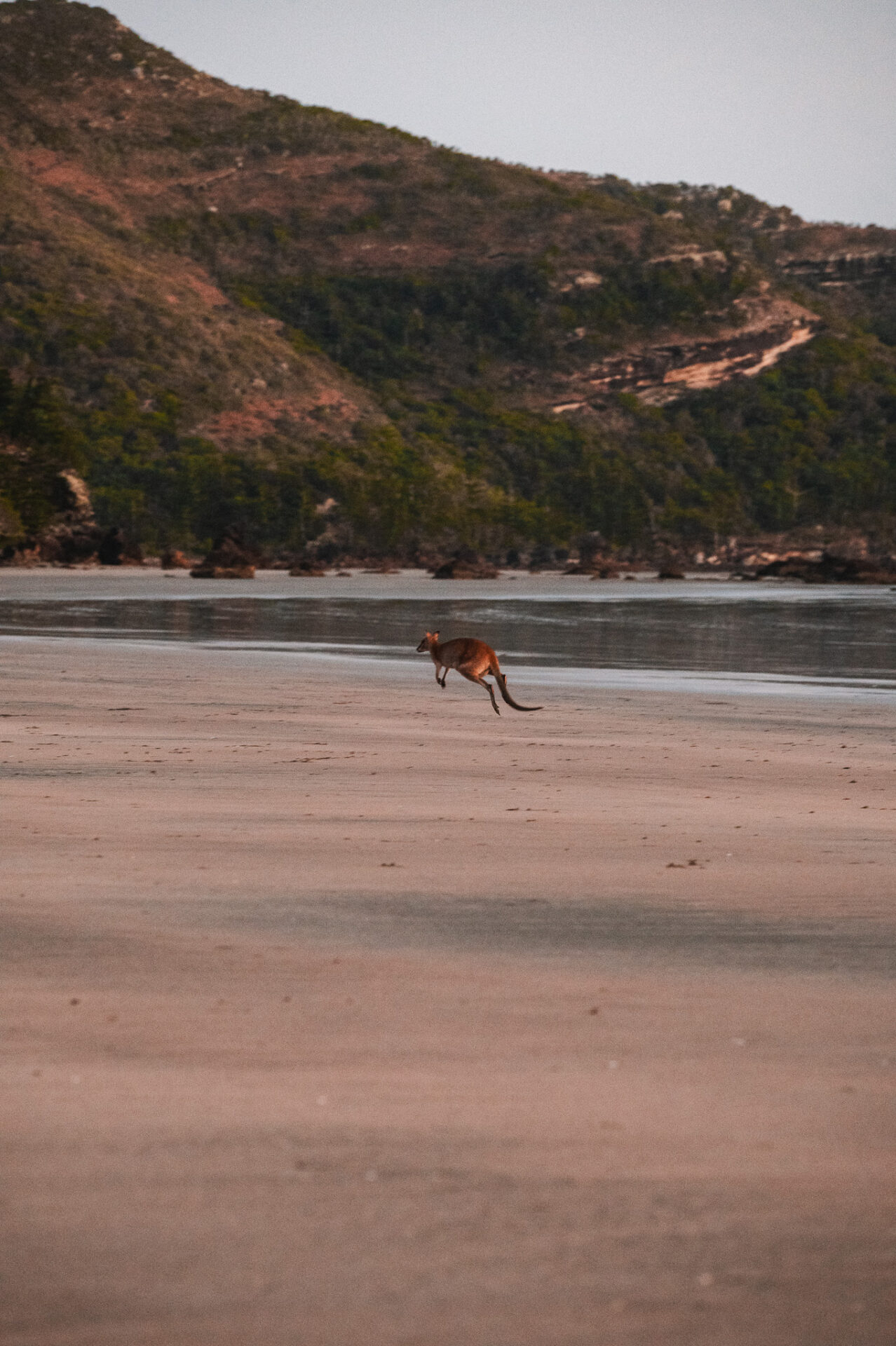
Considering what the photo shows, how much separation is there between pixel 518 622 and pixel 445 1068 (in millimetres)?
30285

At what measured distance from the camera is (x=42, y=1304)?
119 inches

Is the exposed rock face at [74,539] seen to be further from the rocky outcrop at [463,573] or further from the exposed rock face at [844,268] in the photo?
the exposed rock face at [844,268]

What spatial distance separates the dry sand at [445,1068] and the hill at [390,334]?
9573 centimetres

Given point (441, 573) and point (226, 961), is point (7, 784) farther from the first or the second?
point (441, 573)

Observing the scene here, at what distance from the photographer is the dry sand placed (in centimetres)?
310

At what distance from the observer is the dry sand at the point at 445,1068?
3.10 m

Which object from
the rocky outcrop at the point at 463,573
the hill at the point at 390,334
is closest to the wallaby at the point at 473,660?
the rocky outcrop at the point at 463,573

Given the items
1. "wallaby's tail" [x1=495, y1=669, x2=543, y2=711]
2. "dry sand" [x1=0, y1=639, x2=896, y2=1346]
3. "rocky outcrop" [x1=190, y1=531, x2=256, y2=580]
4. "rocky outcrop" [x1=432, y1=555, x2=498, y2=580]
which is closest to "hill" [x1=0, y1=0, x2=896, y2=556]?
"rocky outcrop" [x1=432, y1=555, x2=498, y2=580]

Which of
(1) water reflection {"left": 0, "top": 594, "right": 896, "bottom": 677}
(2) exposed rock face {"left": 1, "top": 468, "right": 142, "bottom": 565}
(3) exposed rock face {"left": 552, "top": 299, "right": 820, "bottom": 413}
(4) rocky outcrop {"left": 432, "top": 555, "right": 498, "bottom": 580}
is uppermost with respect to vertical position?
(3) exposed rock face {"left": 552, "top": 299, "right": 820, "bottom": 413}

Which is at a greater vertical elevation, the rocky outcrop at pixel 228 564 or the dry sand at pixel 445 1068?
the rocky outcrop at pixel 228 564

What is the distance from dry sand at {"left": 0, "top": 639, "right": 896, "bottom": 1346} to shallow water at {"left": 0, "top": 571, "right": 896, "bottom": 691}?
11.3 meters

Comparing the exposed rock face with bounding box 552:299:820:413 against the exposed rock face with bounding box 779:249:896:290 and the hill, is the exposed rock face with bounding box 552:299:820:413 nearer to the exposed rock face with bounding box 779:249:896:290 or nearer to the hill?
the hill

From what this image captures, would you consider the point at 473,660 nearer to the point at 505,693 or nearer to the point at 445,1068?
the point at 505,693

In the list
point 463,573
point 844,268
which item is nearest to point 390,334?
point 844,268
